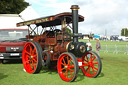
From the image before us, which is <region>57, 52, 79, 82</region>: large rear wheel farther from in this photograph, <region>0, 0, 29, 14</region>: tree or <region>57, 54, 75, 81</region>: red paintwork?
<region>0, 0, 29, 14</region>: tree

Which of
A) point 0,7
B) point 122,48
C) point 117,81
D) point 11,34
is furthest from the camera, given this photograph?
point 0,7

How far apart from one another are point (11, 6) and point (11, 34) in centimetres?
1730

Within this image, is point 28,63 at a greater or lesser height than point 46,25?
lesser

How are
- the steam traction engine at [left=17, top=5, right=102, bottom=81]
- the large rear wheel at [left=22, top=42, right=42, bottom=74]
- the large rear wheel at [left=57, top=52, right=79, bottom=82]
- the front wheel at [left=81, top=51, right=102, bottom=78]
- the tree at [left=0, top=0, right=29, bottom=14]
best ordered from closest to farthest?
the large rear wheel at [left=57, top=52, right=79, bottom=82]
the steam traction engine at [left=17, top=5, right=102, bottom=81]
the front wheel at [left=81, top=51, right=102, bottom=78]
the large rear wheel at [left=22, top=42, right=42, bottom=74]
the tree at [left=0, top=0, right=29, bottom=14]

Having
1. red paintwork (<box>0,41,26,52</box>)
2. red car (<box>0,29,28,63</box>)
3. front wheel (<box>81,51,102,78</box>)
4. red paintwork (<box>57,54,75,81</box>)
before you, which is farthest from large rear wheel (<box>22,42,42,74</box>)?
red paintwork (<box>0,41,26,52</box>)

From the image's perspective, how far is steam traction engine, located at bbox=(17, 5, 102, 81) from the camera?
6.04 meters

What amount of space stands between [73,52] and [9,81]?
2284 mm

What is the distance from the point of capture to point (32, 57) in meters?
7.24

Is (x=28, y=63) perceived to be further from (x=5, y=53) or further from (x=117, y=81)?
(x=117, y=81)

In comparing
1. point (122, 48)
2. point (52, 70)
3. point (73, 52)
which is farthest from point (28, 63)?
point (122, 48)

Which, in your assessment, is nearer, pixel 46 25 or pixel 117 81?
Answer: pixel 117 81

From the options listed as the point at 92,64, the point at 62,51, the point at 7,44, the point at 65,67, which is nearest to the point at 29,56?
the point at 62,51

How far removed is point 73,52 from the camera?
20.2ft

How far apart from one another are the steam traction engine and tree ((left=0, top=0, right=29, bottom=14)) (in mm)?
18289
